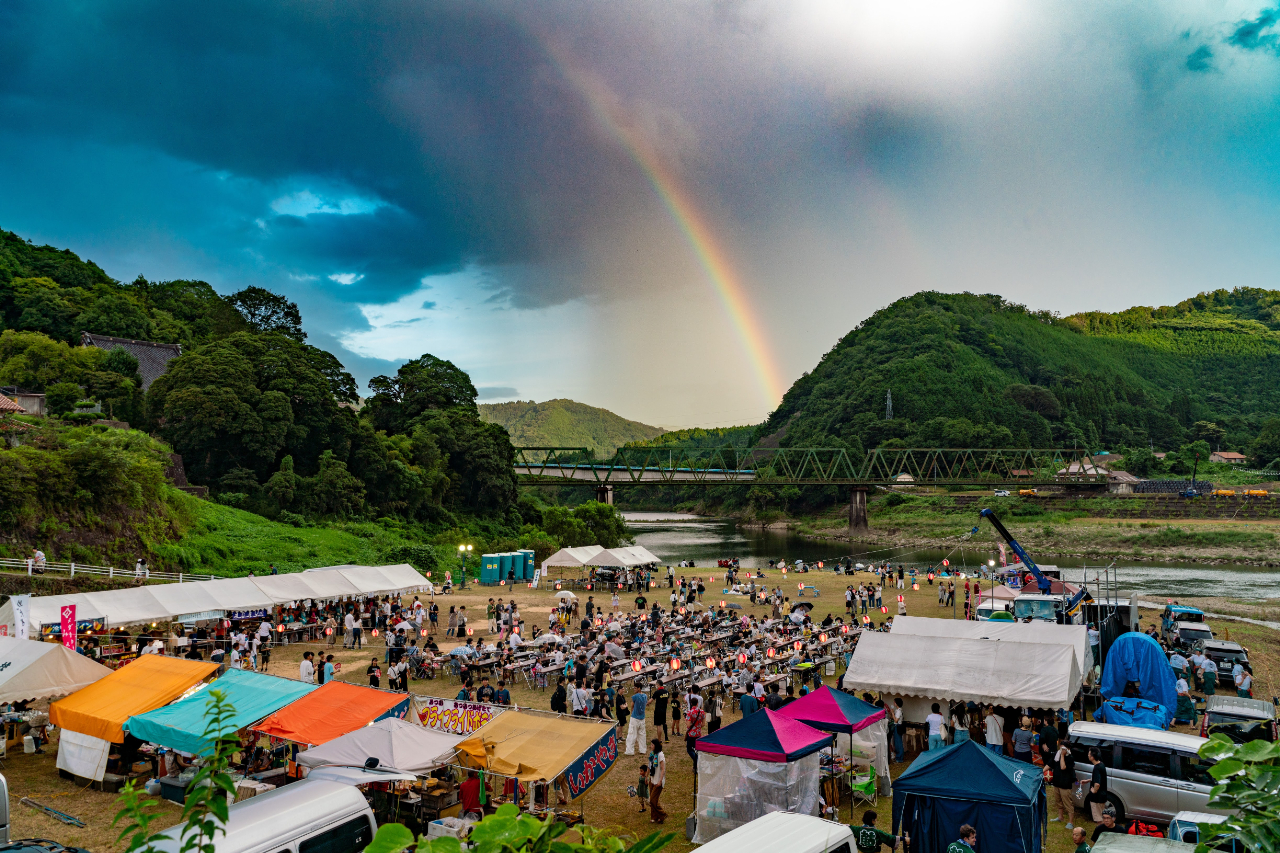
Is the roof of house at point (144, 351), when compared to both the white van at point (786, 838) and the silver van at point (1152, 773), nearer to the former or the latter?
the white van at point (786, 838)

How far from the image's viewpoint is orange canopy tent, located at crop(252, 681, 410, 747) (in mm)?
12734

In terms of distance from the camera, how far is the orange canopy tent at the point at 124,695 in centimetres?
1373

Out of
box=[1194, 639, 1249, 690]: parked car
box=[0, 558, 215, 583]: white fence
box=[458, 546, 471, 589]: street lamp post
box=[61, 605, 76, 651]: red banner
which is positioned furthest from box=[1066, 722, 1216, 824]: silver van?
box=[458, 546, 471, 589]: street lamp post

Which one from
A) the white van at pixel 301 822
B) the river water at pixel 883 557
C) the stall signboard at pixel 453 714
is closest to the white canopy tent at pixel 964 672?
the stall signboard at pixel 453 714

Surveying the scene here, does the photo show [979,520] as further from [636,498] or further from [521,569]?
[636,498]

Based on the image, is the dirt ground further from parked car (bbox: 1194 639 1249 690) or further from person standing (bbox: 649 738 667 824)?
parked car (bbox: 1194 639 1249 690)

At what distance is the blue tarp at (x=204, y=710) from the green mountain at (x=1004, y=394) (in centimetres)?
12599

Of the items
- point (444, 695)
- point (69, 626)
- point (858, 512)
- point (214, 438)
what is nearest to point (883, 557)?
point (858, 512)

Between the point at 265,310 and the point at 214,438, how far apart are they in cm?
3785

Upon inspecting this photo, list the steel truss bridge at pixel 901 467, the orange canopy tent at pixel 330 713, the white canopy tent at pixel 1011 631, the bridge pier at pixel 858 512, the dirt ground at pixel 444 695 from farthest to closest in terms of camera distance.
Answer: the steel truss bridge at pixel 901 467 → the bridge pier at pixel 858 512 → the white canopy tent at pixel 1011 631 → the orange canopy tent at pixel 330 713 → the dirt ground at pixel 444 695

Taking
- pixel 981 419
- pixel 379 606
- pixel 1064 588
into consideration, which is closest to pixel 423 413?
pixel 379 606

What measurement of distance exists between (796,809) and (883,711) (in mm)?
3159

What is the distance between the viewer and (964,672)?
52.5 ft

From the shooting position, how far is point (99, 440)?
36.5 m
